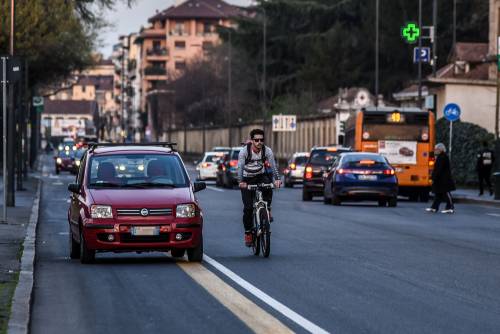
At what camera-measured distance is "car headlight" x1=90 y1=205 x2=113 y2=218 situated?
18750 mm

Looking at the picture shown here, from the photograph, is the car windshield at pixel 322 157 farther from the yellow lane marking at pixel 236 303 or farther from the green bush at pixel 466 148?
the yellow lane marking at pixel 236 303

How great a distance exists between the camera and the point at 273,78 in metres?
116

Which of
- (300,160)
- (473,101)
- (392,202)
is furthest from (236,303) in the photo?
(473,101)

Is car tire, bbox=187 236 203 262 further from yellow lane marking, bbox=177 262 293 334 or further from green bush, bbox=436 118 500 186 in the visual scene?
green bush, bbox=436 118 500 186

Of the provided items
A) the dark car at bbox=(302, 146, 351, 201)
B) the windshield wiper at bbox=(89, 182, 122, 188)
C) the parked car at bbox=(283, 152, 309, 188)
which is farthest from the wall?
the windshield wiper at bbox=(89, 182, 122, 188)

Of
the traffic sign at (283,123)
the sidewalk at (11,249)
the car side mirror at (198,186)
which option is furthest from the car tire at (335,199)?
the traffic sign at (283,123)

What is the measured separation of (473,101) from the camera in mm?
80188

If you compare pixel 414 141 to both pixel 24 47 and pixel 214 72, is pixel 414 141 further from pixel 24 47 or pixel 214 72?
pixel 214 72

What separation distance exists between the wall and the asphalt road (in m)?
→ 52.5

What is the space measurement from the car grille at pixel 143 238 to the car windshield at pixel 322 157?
29.0 m

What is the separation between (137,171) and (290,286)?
4528mm

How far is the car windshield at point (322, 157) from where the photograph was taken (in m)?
48.1

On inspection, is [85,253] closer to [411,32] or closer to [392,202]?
[392,202]

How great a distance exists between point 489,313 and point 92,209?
274 inches
